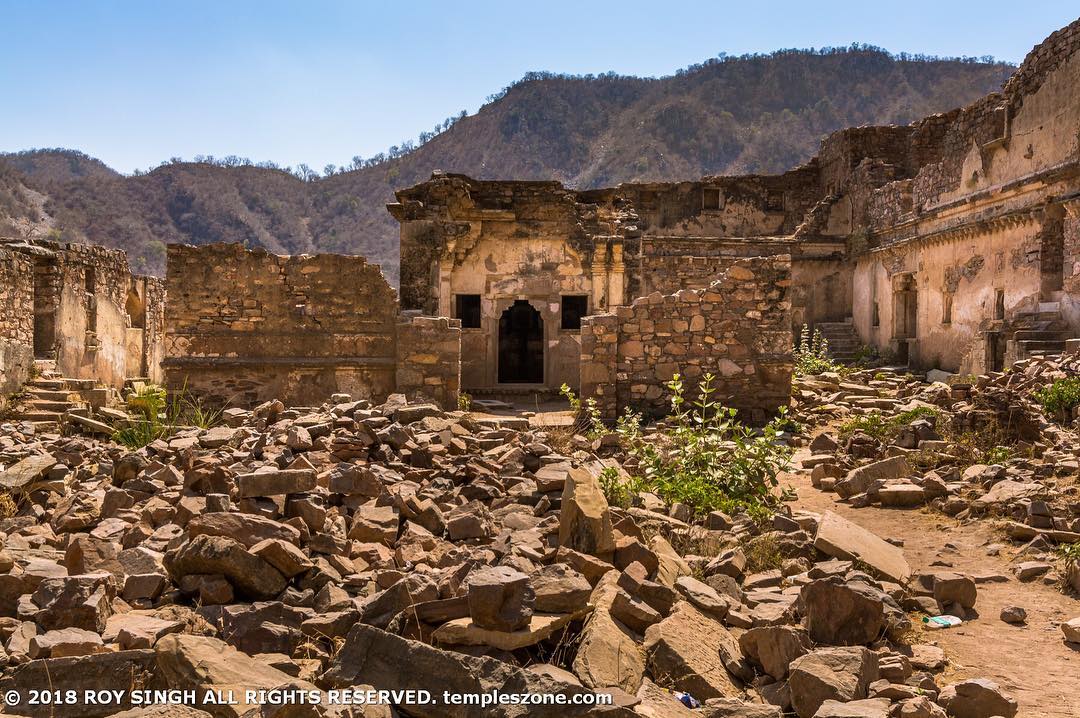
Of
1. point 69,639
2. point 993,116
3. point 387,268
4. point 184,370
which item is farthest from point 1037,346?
point 387,268

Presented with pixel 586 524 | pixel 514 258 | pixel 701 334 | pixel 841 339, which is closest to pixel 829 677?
pixel 586 524

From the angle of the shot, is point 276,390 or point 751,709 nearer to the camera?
point 751,709

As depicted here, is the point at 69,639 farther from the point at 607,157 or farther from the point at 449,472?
the point at 607,157

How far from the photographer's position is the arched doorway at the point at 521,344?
18.6m

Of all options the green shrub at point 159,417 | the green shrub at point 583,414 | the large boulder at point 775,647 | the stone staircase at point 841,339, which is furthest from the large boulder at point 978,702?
the stone staircase at point 841,339

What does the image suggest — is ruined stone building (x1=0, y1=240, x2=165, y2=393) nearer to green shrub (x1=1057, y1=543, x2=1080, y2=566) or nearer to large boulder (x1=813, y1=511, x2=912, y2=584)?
large boulder (x1=813, y1=511, x2=912, y2=584)

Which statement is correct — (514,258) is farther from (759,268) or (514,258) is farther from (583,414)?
(759,268)

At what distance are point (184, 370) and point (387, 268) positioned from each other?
119 feet

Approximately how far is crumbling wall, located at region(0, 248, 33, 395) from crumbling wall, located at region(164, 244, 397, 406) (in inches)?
104

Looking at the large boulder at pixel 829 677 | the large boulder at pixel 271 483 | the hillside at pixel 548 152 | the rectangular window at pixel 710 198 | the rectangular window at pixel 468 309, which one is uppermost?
the hillside at pixel 548 152

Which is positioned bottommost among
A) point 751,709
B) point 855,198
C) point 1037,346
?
point 751,709

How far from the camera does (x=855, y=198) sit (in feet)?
73.7

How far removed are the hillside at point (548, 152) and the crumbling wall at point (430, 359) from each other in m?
36.4

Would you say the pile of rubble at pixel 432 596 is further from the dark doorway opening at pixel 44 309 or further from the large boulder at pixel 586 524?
the dark doorway opening at pixel 44 309
